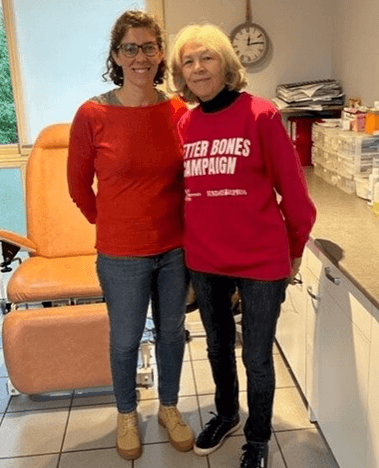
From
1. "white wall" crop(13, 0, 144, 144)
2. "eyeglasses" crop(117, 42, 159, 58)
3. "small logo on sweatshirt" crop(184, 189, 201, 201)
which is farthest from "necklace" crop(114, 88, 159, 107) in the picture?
"white wall" crop(13, 0, 144, 144)

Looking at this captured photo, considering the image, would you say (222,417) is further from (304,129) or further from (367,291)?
(304,129)

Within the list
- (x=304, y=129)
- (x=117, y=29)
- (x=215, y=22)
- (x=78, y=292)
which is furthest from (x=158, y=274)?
(x=215, y=22)

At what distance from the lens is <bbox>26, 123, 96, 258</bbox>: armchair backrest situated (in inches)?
105

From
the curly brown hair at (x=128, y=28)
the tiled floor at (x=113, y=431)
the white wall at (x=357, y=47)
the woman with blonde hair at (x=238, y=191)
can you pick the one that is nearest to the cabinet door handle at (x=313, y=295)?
the woman with blonde hair at (x=238, y=191)

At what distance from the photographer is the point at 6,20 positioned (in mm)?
3104

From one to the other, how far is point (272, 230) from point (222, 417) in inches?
32.3

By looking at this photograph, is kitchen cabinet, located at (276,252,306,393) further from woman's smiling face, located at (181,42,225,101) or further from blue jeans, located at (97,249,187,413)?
woman's smiling face, located at (181,42,225,101)

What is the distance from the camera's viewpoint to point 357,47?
2729 millimetres

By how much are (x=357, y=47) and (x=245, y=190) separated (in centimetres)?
Result: 161

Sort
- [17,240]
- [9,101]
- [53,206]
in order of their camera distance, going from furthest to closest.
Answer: [9,101] → [53,206] → [17,240]

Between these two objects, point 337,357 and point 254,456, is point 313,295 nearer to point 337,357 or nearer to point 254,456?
point 337,357

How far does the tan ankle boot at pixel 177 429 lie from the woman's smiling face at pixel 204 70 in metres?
1.17

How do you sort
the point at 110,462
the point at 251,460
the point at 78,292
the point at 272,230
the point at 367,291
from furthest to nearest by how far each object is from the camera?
the point at 78,292
the point at 110,462
the point at 251,460
the point at 272,230
the point at 367,291

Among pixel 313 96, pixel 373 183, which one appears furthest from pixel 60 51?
pixel 373 183
